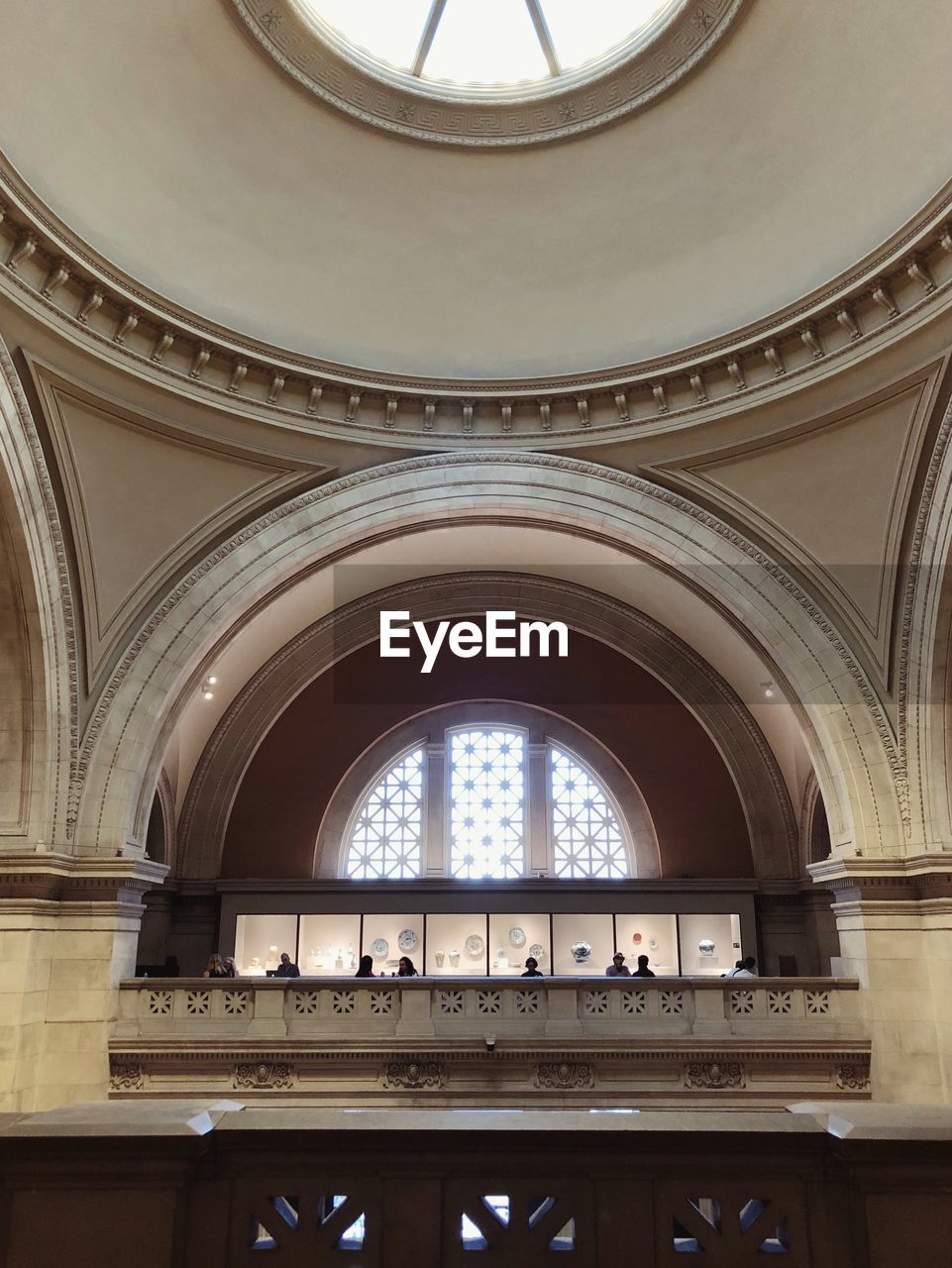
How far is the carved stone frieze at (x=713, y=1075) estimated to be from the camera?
1061 centimetres

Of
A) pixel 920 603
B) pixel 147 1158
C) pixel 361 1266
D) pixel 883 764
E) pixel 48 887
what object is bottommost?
pixel 361 1266

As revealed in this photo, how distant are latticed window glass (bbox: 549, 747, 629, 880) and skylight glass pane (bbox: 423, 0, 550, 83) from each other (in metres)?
10.6

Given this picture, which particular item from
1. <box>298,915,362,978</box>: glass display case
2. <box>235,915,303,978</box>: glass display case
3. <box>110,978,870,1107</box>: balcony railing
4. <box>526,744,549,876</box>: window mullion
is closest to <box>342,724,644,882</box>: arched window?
<box>526,744,549,876</box>: window mullion

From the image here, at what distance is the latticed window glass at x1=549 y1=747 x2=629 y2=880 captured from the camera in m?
16.3

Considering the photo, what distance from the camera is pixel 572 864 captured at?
53.3 ft

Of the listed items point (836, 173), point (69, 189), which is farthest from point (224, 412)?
point (836, 173)

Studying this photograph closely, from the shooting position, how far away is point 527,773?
16.8 meters

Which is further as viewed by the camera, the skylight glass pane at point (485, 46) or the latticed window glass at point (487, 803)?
the latticed window glass at point (487, 803)

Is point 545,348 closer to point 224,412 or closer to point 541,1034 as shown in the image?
point 224,412

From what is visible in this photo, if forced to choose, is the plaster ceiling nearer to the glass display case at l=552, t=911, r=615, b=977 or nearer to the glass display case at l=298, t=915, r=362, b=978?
the glass display case at l=552, t=911, r=615, b=977

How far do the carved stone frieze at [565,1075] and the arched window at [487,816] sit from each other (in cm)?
536

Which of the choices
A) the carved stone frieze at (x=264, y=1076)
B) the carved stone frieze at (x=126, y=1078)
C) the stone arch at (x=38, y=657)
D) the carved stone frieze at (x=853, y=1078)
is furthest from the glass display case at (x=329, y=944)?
the carved stone frieze at (x=853, y=1078)

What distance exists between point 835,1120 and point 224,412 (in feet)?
35.9

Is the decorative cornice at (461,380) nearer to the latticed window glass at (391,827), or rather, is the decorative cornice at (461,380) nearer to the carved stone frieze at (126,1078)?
the latticed window glass at (391,827)
